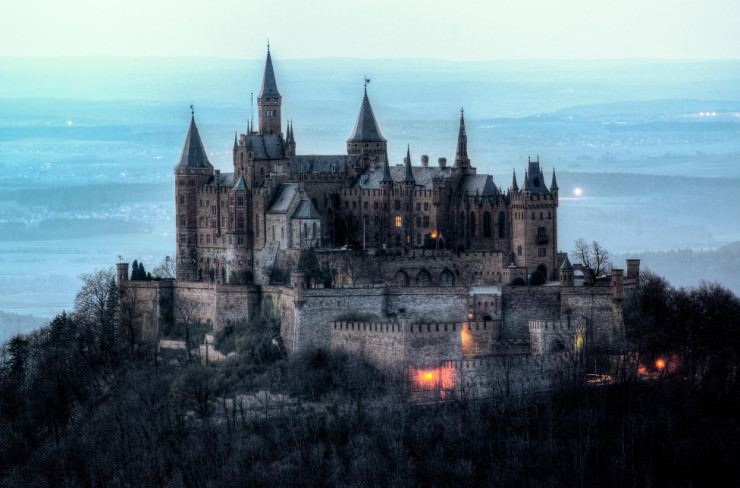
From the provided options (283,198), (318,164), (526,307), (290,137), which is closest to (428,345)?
(526,307)

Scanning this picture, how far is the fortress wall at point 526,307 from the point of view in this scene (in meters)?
72.6

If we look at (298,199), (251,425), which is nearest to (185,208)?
(298,199)

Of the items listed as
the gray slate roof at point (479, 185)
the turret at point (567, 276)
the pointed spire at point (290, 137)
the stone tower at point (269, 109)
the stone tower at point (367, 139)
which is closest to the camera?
the turret at point (567, 276)

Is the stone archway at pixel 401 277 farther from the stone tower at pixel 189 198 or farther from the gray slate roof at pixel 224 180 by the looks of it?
the stone tower at pixel 189 198

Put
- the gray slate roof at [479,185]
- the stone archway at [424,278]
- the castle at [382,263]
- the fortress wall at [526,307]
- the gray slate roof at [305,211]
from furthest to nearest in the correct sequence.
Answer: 1. the gray slate roof at [479,185]
2. the gray slate roof at [305,211]
3. the stone archway at [424,278]
4. the fortress wall at [526,307]
5. the castle at [382,263]

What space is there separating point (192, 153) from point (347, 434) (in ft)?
83.5

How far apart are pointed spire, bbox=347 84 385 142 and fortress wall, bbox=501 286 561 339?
16091 millimetres

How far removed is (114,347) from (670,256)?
5256cm

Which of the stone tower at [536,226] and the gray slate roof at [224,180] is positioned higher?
the gray slate roof at [224,180]

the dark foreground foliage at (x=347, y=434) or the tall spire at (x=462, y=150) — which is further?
the tall spire at (x=462, y=150)

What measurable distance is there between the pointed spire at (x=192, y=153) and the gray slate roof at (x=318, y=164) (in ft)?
17.0

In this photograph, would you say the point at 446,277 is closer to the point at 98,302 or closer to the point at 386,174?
the point at 386,174

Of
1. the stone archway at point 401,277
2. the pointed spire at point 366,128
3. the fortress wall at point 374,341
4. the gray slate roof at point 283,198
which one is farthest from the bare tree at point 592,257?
the gray slate roof at point 283,198

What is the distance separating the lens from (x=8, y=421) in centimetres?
7438
